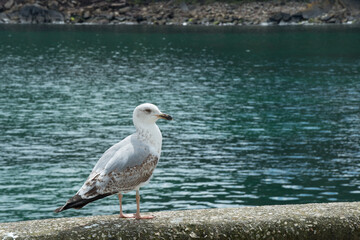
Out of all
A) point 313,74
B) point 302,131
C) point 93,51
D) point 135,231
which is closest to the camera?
point 135,231

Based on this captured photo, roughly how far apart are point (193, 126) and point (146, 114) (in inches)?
1443

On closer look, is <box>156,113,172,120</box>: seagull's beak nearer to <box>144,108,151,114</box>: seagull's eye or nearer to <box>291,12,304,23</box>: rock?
<box>144,108,151,114</box>: seagull's eye

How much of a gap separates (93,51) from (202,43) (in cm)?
2636

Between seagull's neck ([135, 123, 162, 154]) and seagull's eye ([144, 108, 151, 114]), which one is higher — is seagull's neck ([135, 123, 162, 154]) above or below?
below

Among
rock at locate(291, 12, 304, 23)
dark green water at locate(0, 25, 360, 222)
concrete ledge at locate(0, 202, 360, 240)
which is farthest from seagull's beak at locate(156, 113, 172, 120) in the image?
rock at locate(291, 12, 304, 23)

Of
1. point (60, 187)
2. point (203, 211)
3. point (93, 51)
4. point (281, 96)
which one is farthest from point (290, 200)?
point (93, 51)

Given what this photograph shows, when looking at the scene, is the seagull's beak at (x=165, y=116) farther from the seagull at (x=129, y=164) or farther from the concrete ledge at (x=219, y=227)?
the concrete ledge at (x=219, y=227)

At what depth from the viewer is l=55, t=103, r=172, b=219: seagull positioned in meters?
6.75

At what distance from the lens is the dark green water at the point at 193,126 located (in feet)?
94.2

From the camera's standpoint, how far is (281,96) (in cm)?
5806

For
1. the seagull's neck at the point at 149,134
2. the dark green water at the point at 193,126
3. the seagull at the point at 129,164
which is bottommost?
the dark green water at the point at 193,126

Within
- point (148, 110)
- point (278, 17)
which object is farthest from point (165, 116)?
point (278, 17)

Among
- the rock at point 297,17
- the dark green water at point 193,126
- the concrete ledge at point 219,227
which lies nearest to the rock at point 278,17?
the rock at point 297,17

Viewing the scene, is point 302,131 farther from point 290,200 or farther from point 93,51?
point 93,51
